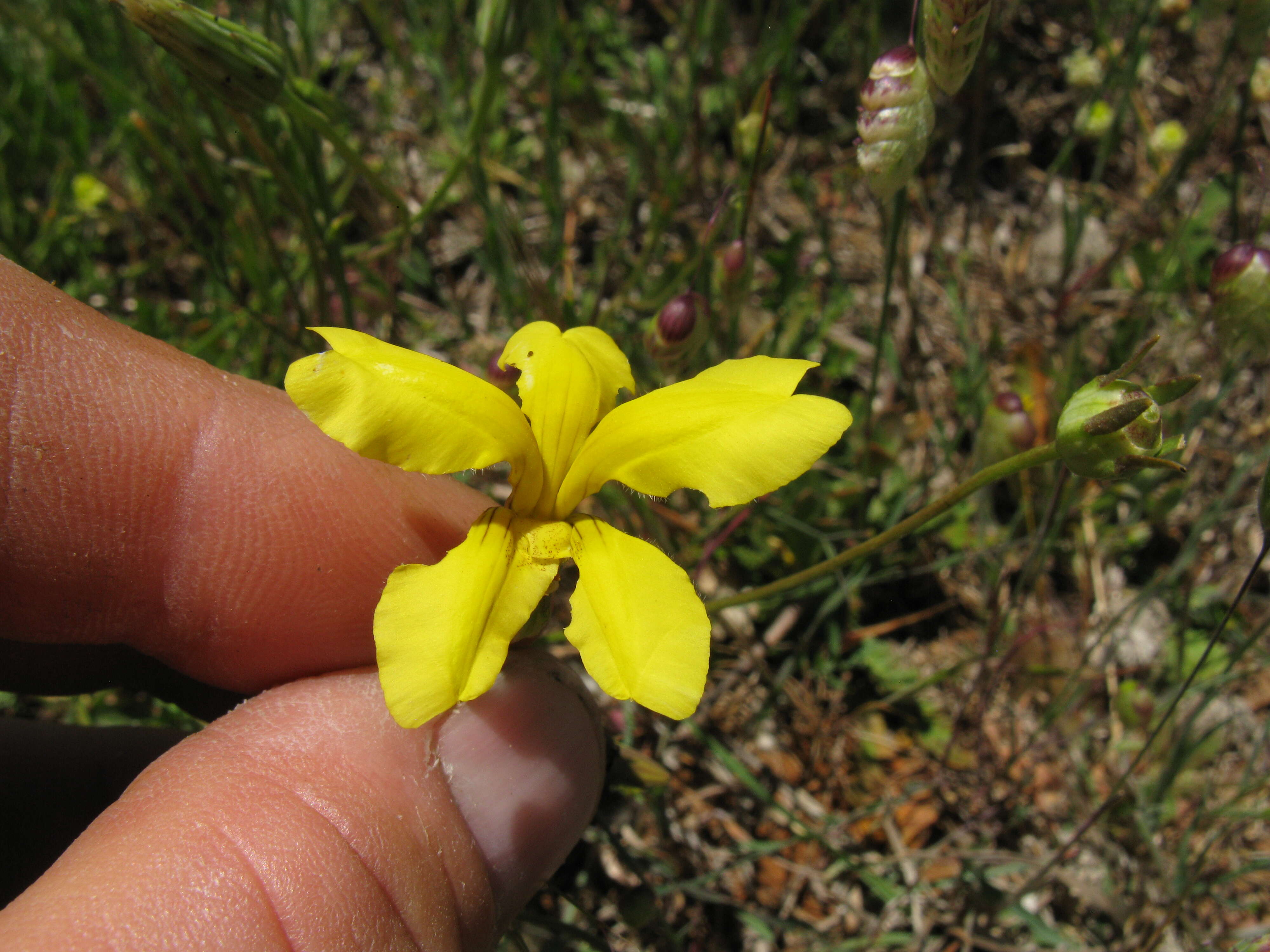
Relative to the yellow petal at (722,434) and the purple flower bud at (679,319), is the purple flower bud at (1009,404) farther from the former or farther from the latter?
the yellow petal at (722,434)

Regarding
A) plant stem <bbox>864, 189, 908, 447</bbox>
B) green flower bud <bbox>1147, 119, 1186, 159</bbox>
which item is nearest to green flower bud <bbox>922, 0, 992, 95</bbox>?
plant stem <bbox>864, 189, 908, 447</bbox>

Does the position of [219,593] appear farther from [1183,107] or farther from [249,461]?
[1183,107]

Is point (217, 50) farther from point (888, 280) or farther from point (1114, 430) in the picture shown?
point (1114, 430)

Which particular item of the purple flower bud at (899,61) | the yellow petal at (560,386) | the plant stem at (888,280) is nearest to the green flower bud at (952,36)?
the purple flower bud at (899,61)

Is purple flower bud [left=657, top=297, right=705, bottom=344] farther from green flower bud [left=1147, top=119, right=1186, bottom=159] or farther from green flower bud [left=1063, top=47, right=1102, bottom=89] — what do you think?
green flower bud [left=1147, top=119, right=1186, bottom=159]

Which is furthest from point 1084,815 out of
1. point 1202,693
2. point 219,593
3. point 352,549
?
point 219,593
